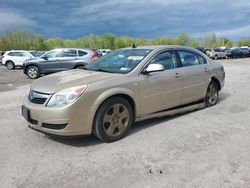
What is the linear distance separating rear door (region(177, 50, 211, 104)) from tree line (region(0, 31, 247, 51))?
47.1 m

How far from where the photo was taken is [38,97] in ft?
13.5

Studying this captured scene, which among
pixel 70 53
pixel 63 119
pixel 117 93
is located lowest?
pixel 63 119

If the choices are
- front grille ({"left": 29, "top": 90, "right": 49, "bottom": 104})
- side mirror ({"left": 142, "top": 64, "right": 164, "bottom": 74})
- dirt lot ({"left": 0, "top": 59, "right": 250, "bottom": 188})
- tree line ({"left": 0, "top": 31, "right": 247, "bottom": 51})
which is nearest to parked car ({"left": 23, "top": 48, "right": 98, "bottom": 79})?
dirt lot ({"left": 0, "top": 59, "right": 250, "bottom": 188})

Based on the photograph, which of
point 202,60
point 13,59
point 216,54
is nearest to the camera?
point 202,60

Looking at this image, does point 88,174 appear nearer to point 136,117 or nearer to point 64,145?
point 64,145

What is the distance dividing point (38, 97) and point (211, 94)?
4236mm

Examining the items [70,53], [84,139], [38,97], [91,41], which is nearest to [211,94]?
[84,139]

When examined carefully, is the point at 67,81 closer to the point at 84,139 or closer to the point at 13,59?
the point at 84,139

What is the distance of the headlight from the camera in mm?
3889

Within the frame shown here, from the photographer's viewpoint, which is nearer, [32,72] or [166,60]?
[166,60]

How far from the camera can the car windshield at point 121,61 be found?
15.8ft

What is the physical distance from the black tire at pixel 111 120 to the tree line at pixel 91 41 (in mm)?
49053

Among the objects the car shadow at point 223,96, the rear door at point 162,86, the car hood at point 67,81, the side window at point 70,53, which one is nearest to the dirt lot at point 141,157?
the rear door at point 162,86

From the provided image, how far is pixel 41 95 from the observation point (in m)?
4.08
